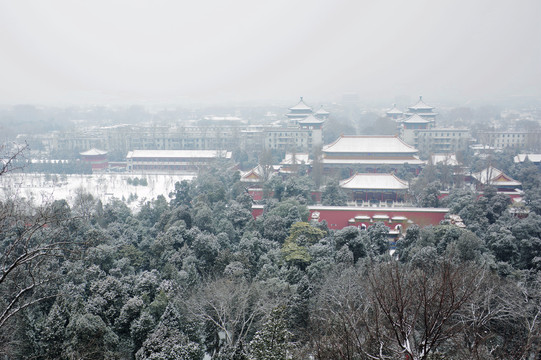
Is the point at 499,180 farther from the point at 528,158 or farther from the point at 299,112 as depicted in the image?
the point at 299,112

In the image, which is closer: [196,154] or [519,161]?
[519,161]

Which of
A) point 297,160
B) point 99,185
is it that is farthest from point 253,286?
point 99,185

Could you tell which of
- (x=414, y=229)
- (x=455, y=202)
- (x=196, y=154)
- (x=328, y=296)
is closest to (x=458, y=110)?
(x=196, y=154)

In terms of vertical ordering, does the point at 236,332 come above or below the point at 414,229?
below

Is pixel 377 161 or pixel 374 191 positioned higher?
pixel 377 161

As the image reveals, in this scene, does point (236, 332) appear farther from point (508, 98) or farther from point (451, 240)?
point (508, 98)

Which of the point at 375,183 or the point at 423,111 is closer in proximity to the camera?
the point at 375,183

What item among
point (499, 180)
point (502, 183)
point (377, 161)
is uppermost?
point (377, 161)
